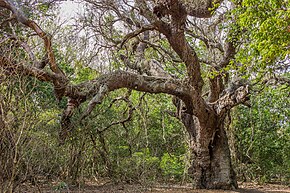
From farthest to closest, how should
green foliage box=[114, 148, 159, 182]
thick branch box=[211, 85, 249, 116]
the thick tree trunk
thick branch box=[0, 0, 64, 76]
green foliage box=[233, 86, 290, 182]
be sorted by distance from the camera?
1. green foliage box=[233, 86, 290, 182]
2. green foliage box=[114, 148, 159, 182]
3. the thick tree trunk
4. thick branch box=[211, 85, 249, 116]
5. thick branch box=[0, 0, 64, 76]

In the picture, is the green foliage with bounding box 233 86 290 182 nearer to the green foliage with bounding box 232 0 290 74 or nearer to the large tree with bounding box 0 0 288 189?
the large tree with bounding box 0 0 288 189

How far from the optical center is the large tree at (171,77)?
6461 mm

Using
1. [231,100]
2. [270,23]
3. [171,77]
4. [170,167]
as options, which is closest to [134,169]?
[170,167]

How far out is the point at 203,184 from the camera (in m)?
8.62

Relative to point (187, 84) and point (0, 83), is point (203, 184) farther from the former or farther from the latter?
point (0, 83)

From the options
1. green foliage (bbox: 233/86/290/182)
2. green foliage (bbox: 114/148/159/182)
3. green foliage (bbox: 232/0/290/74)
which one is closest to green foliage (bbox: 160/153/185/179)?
green foliage (bbox: 114/148/159/182)

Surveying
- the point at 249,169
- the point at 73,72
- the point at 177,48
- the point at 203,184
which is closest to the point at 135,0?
the point at 177,48

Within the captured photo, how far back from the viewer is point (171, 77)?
8.28 metres

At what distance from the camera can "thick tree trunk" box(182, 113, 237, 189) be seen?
27.8ft

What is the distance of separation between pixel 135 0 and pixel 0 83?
378cm

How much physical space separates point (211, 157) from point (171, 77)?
92.7 inches

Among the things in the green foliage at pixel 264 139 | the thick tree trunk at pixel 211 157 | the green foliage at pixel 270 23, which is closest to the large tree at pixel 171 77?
the thick tree trunk at pixel 211 157

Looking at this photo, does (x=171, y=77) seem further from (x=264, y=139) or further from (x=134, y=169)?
(x=264, y=139)

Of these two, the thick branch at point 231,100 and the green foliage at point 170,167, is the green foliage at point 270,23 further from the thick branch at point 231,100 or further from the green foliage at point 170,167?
the green foliage at point 170,167
